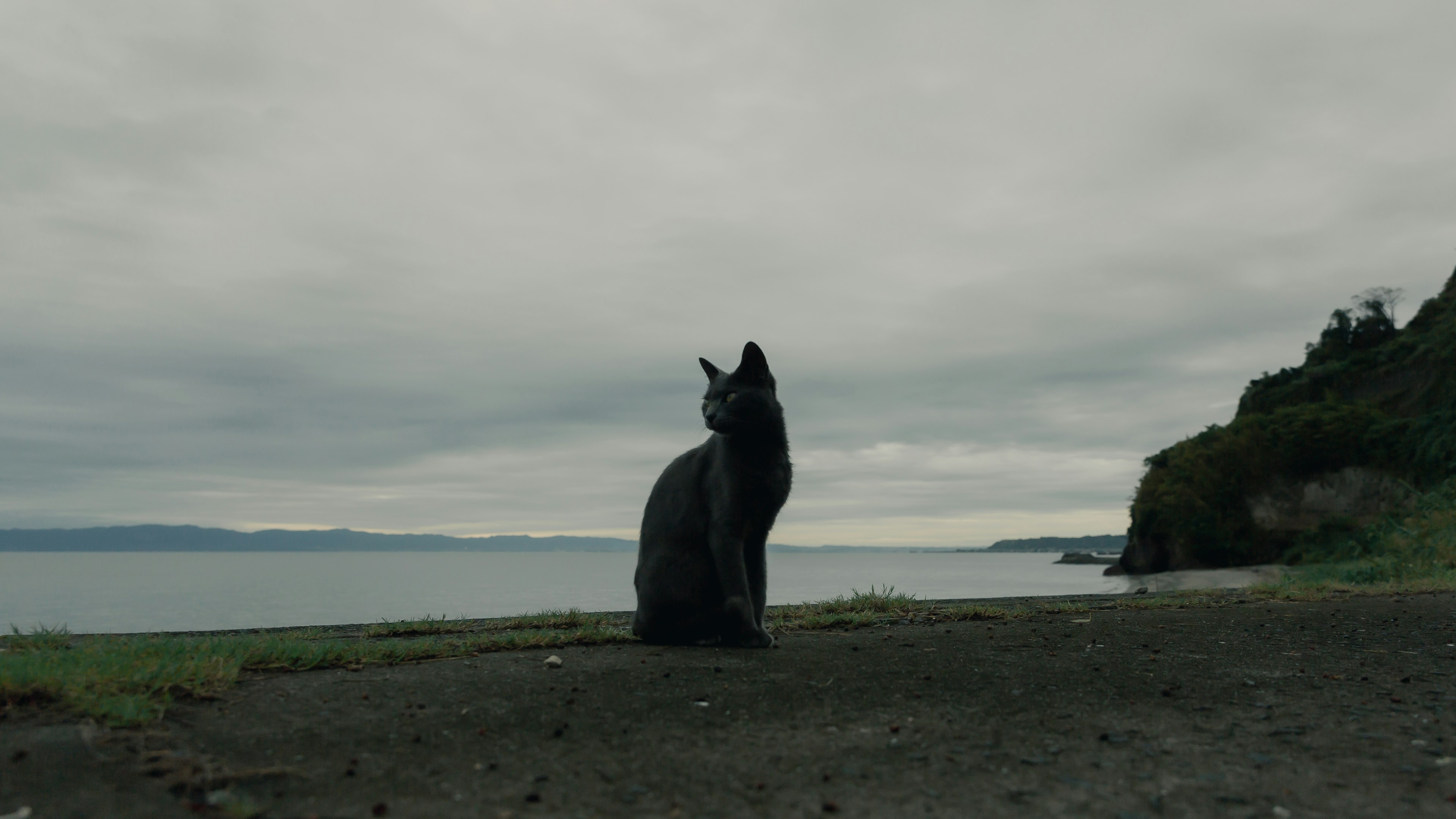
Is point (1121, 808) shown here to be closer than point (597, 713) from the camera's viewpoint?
Yes

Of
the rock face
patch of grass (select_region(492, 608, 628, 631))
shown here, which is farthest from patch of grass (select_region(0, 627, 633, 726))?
the rock face

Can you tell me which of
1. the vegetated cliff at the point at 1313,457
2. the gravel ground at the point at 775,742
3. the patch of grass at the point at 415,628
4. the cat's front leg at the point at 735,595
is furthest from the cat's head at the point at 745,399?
the vegetated cliff at the point at 1313,457

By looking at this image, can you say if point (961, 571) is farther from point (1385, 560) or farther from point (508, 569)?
point (1385, 560)

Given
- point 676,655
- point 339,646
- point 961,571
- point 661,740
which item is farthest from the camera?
point 961,571

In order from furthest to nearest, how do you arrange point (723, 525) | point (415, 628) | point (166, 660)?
1. point (415, 628)
2. point (723, 525)
3. point (166, 660)

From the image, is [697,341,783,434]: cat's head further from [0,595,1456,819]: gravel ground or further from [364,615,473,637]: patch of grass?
[364,615,473,637]: patch of grass

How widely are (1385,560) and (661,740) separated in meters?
19.1

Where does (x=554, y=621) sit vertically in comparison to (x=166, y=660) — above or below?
below

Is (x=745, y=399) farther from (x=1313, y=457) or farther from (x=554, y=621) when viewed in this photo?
(x=1313, y=457)

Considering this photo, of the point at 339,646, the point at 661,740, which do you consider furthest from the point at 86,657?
the point at 661,740

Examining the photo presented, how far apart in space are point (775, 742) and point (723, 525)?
7.59 feet

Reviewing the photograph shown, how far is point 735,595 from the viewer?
544 cm

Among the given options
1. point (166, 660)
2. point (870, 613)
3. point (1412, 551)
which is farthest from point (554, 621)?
point (1412, 551)

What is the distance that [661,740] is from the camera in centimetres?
315
